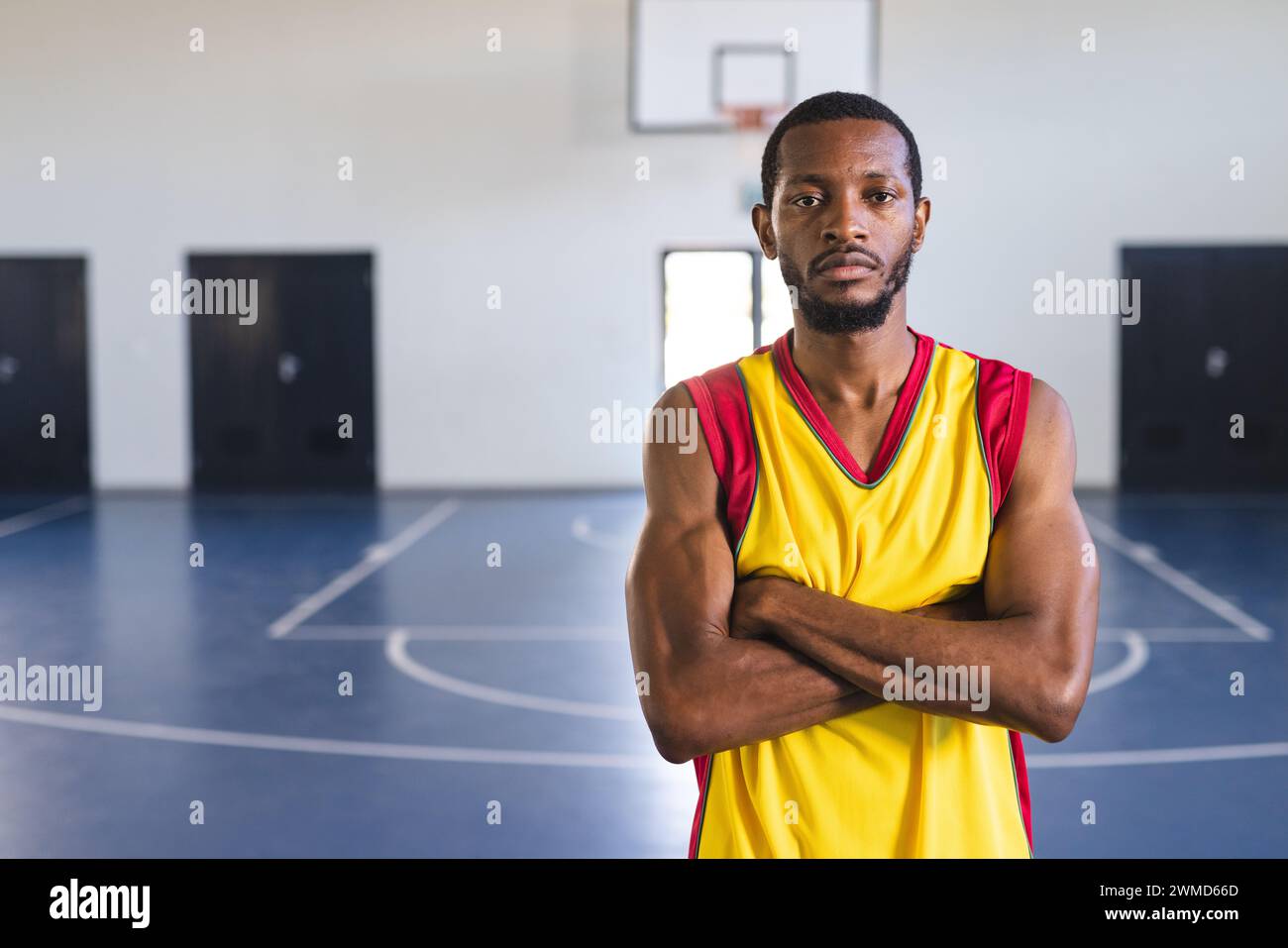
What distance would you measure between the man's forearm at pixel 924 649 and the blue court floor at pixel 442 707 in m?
2.48

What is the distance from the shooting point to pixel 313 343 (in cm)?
1270

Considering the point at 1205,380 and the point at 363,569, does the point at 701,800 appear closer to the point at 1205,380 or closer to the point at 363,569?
the point at 363,569

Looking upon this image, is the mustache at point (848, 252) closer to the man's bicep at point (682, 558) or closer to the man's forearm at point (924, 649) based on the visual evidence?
the man's bicep at point (682, 558)

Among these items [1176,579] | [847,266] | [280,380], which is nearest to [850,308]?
[847,266]

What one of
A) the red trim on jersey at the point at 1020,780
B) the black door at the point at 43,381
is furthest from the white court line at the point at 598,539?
the red trim on jersey at the point at 1020,780

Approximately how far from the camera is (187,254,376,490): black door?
497 inches

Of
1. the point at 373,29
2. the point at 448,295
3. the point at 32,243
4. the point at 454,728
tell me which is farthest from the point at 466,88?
the point at 454,728

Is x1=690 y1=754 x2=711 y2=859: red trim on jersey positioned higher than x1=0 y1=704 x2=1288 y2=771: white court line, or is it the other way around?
x1=690 y1=754 x2=711 y2=859: red trim on jersey

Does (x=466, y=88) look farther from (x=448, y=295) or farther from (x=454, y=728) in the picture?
(x=454, y=728)

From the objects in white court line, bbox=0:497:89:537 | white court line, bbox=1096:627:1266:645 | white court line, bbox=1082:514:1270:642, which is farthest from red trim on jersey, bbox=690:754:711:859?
white court line, bbox=0:497:89:537

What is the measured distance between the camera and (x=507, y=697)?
5.66 m

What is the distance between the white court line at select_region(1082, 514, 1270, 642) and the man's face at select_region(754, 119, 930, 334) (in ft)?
19.0

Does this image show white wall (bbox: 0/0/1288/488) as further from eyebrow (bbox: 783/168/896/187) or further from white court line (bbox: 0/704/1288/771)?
eyebrow (bbox: 783/168/896/187)
